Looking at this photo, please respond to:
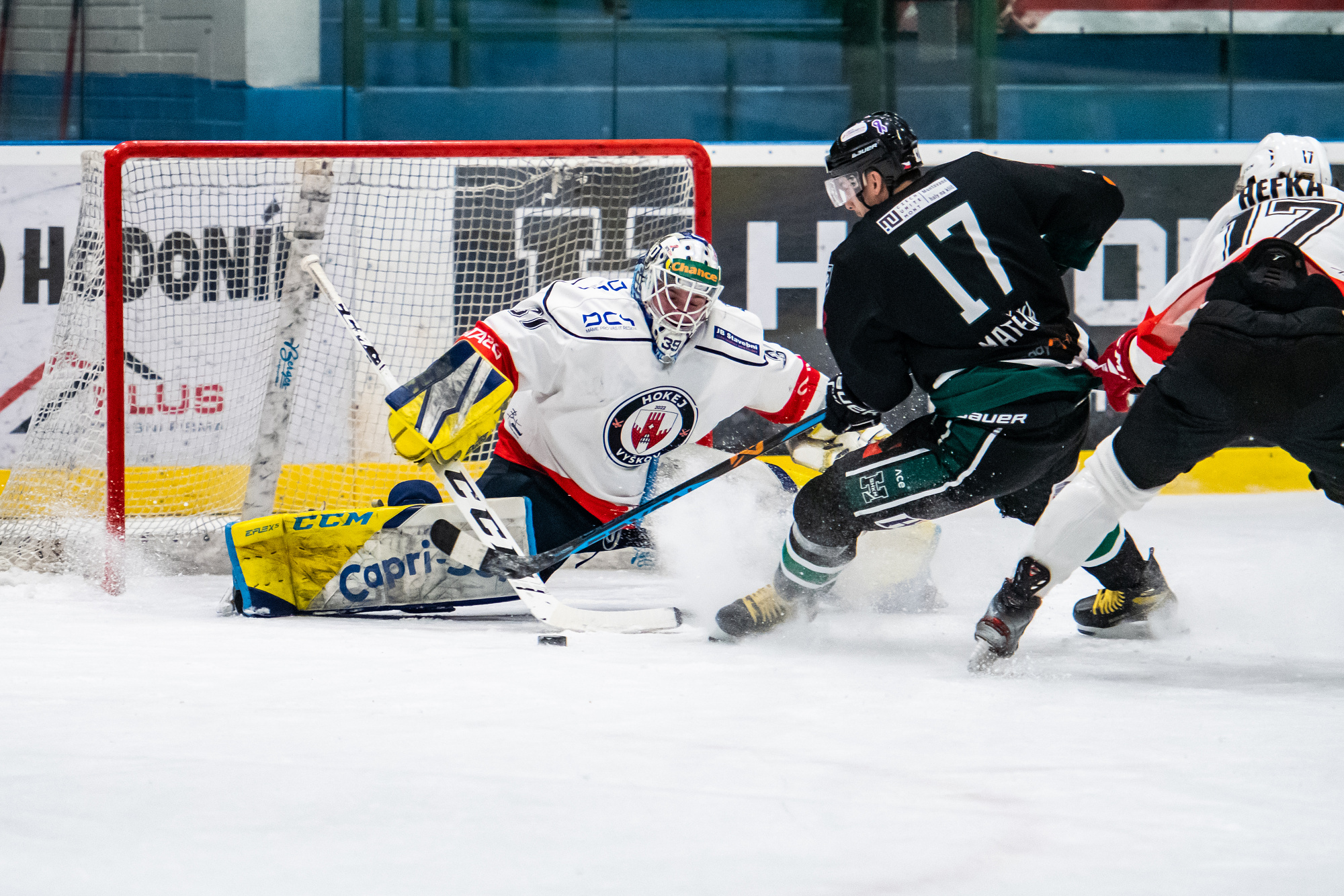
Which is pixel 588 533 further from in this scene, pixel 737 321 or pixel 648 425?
pixel 737 321

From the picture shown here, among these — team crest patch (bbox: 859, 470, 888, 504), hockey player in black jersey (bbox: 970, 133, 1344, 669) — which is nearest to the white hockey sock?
hockey player in black jersey (bbox: 970, 133, 1344, 669)

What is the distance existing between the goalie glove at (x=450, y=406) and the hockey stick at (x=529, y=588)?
2.3 inches

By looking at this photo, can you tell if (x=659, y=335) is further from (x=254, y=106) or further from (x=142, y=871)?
(x=254, y=106)

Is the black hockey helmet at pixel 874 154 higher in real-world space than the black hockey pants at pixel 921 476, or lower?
higher

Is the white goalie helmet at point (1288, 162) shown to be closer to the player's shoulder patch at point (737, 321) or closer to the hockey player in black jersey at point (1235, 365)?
the hockey player in black jersey at point (1235, 365)

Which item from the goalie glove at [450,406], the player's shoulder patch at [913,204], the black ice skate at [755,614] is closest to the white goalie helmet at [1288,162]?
the player's shoulder patch at [913,204]

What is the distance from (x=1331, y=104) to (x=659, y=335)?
3.99 meters

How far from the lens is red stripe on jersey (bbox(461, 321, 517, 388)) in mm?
2484

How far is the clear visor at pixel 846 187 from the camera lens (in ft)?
7.55

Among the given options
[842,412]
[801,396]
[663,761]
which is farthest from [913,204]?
[663,761]

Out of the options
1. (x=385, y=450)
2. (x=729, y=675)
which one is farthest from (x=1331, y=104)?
(x=729, y=675)

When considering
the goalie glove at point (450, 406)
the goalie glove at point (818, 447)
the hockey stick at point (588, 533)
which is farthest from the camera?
the goalie glove at point (818, 447)

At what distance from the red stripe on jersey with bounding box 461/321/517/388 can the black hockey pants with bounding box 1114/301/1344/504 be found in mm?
1175

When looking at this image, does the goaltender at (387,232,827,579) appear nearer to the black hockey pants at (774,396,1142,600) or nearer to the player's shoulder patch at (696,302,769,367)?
the player's shoulder patch at (696,302,769,367)
